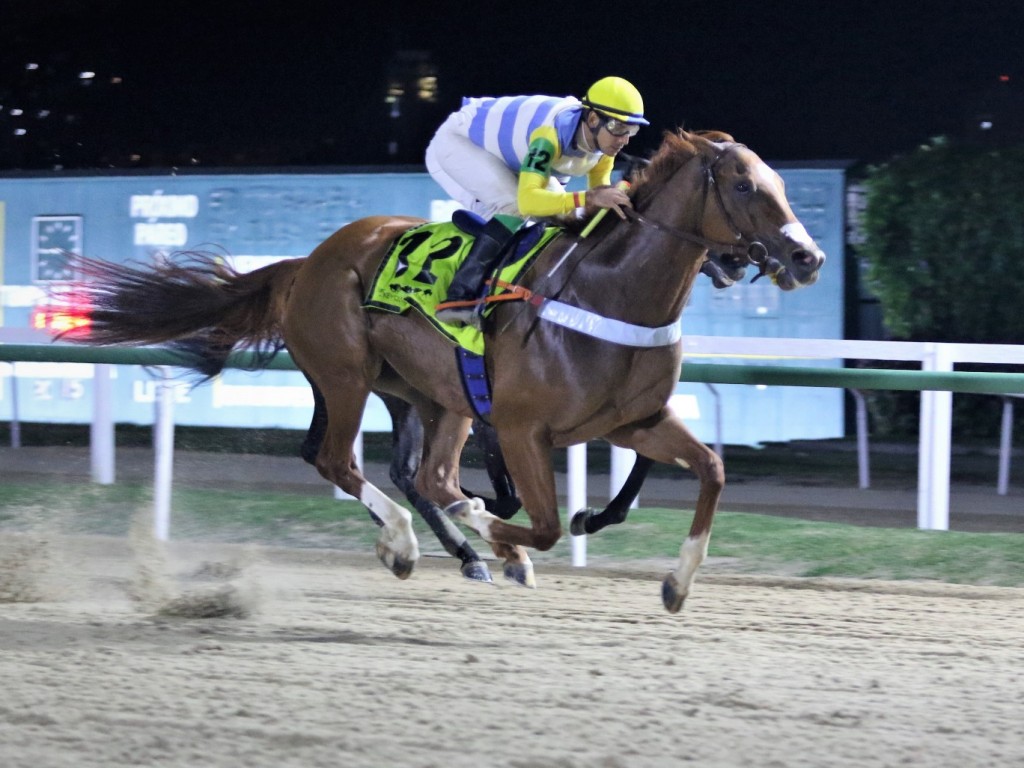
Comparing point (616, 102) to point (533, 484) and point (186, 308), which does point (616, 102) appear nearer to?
point (533, 484)

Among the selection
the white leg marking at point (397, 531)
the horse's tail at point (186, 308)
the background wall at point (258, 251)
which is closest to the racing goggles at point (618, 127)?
the white leg marking at point (397, 531)

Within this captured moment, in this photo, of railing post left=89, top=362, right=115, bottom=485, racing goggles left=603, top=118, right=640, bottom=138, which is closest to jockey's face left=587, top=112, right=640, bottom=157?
racing goggles left=603, top=118, right=640, bottom=138

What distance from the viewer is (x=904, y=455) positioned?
10.2m

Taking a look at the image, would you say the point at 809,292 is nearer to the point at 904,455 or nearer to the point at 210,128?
the point at 904,455

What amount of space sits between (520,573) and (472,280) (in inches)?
41.6

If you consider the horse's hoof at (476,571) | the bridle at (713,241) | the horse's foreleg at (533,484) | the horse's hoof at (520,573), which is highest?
the bridle at (713,241)

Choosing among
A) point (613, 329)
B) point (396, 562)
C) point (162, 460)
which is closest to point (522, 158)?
point (613, 329)

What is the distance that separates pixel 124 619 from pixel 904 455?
24.0 feet

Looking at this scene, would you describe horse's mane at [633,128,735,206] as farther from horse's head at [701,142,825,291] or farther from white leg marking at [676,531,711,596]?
white leg marking at [676,531,711,596]

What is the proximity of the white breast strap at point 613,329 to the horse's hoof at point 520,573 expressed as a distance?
0.97 metres

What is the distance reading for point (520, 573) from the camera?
4.70 metres

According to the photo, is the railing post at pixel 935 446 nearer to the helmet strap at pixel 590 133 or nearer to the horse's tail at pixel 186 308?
the helmet strap at pixel 590 133

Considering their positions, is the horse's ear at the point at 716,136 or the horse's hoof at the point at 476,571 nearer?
the horse's ear at the point at 716,136

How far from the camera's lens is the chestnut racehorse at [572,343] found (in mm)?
4000
